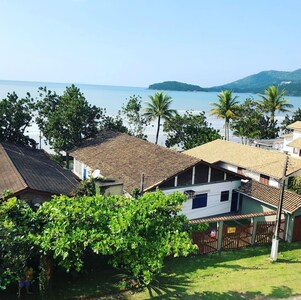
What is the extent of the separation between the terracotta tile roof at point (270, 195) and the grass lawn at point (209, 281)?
4.31m

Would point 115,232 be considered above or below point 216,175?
above

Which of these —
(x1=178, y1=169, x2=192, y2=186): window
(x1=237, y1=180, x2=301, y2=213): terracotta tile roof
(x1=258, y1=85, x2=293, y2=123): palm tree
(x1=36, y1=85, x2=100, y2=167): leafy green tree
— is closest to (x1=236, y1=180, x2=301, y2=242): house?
(x1=237, y1=180, x2=301, y2=213): terracotta tile roof

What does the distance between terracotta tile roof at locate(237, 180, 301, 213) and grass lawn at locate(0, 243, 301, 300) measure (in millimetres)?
4305

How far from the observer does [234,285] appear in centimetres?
1429

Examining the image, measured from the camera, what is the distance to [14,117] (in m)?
38.9

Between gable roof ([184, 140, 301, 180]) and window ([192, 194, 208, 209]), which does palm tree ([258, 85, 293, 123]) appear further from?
window ([192, 194, 208, 209])

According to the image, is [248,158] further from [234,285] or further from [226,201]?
[234,285]

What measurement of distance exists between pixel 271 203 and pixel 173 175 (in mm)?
7278

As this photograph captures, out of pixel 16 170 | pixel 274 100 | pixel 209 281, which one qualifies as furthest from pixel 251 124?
pixel 209 281

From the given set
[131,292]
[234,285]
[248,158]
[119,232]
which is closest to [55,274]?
[131,292]

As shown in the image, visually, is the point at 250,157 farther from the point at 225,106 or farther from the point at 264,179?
the point at 225,106

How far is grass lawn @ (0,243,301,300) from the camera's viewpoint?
13.4 metres

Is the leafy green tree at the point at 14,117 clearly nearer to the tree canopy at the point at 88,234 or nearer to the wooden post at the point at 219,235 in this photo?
the tree canopy at the point at 88,234

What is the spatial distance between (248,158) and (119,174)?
16.4 metres
